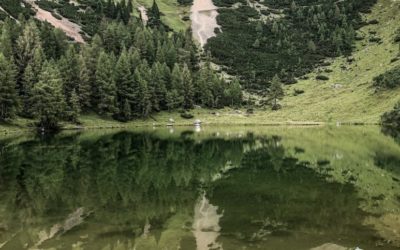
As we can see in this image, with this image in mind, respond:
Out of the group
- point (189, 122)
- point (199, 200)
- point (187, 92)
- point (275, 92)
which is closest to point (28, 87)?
point (189, 122)

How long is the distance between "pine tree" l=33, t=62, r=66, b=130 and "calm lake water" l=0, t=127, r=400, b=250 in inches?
1667

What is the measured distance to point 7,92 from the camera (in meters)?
93.6

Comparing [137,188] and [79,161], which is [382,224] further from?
[79,161]

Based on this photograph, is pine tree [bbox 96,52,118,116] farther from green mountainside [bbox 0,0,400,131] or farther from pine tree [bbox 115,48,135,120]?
pine tree [bbox 115,48,135,120]

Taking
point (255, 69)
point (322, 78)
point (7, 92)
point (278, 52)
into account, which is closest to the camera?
point (7, 92)

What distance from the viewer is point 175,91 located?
13062 centimetres

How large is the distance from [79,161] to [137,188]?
17.3 metres

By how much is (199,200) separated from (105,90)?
92161 millimetres

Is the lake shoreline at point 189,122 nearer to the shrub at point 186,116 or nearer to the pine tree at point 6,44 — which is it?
the shrub at point 186,116

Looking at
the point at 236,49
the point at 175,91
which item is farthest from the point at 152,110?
the point at 236,49

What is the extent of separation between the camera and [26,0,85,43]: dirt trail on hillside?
522 ft

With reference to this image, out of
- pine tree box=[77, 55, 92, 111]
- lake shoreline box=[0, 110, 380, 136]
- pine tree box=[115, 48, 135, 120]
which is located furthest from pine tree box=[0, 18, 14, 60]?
pine tree box=[115, 48, 135, 120]

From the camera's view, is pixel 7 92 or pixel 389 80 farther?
pixel 389 80

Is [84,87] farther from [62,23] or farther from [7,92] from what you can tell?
[62,23]
